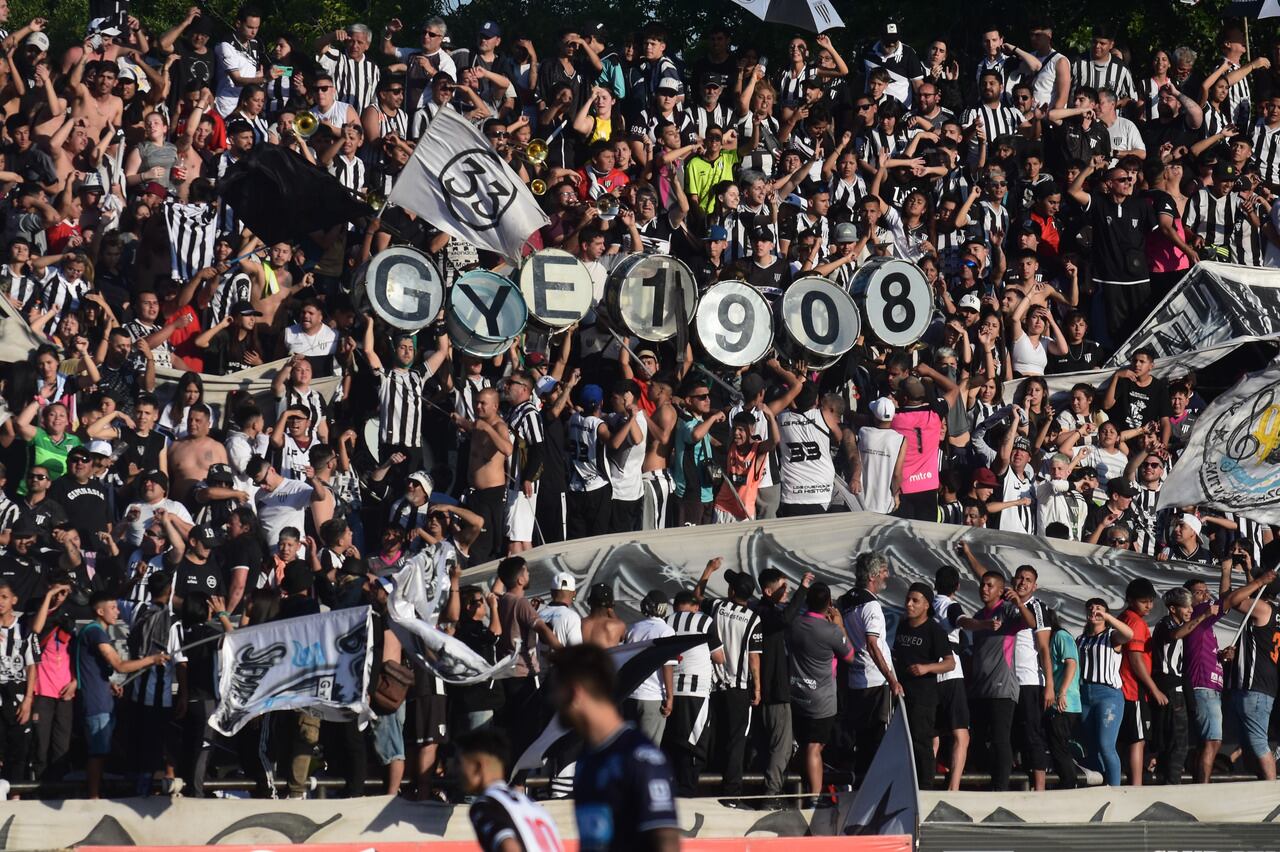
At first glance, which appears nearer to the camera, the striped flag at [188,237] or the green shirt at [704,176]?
the striped flag at [188,237]

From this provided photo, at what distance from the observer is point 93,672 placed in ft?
39.4

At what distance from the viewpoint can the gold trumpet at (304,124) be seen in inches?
693

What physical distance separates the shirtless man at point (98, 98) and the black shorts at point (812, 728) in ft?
27.7

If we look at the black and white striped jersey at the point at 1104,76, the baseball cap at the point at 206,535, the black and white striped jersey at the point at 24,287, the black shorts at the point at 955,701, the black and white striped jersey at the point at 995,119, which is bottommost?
the black shorts at the point at 955,701

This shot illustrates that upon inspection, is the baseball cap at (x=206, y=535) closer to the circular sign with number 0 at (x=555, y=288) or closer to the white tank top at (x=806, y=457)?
the circular sign with number 0 at (x=555, y=288)

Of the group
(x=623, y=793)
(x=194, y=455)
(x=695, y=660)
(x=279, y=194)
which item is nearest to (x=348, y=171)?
(x=279, y=194)

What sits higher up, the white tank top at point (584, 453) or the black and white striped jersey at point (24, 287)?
the black and white striped jersey at point (24, 287)

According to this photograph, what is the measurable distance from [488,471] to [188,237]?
3.63 m

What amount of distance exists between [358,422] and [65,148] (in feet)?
12.7

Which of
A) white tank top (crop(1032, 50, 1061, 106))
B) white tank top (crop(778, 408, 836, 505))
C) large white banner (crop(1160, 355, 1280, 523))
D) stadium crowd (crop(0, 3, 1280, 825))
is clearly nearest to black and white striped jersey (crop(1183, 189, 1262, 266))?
stadium crowd (crop(0, 3, 1280, 825))

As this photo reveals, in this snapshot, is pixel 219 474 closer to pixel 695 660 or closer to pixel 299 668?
pixel 299 668

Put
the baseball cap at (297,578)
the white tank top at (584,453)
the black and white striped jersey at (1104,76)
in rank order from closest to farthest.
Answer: the baseball cap at (297,578), the white tank top at (584,453), the black and white striped jersey at (1104,76)

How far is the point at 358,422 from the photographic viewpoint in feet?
50.4

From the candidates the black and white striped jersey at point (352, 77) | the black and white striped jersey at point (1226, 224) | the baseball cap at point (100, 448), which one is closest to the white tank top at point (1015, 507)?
the black and white striped jersey at point (1226, 224)
